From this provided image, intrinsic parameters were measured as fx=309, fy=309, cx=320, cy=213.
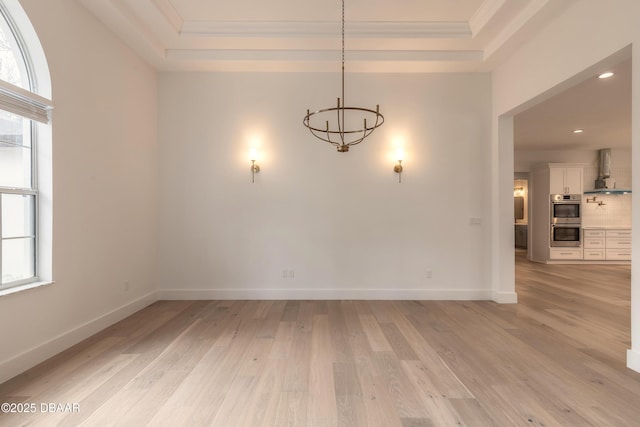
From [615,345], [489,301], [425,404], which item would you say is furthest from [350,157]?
[615,345]

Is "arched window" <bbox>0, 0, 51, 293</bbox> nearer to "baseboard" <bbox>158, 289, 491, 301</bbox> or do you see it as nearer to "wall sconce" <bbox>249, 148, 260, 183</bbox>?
"baseboard" <bbox>158, 289, 491, 301</bbox>

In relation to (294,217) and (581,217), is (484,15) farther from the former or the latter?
(581,217)

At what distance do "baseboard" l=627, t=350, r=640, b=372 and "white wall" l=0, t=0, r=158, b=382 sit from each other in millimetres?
4935

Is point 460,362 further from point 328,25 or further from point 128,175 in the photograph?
point 128,175

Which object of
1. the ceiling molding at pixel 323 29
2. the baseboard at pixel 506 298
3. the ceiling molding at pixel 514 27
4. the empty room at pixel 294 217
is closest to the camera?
the empty room at pixel 294 217

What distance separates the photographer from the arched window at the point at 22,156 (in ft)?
8.27

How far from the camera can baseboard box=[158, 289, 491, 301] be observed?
180 inches

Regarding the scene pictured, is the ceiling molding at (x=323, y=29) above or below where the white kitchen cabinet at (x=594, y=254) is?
above

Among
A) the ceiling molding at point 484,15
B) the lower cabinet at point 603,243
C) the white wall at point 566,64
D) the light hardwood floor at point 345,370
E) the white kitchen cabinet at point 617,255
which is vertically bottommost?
the light hardwood floor at point 345,370

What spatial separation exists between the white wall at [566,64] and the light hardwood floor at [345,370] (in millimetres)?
750

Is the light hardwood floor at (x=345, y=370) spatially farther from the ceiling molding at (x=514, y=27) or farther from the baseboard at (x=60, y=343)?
the ceiling molding at (x=514, y=27)

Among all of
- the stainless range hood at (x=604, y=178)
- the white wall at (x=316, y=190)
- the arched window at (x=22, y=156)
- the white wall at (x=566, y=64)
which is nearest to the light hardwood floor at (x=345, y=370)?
the white wall at (x=316, y=190)

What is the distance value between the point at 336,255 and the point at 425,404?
267cm

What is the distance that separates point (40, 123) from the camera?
2.77m
